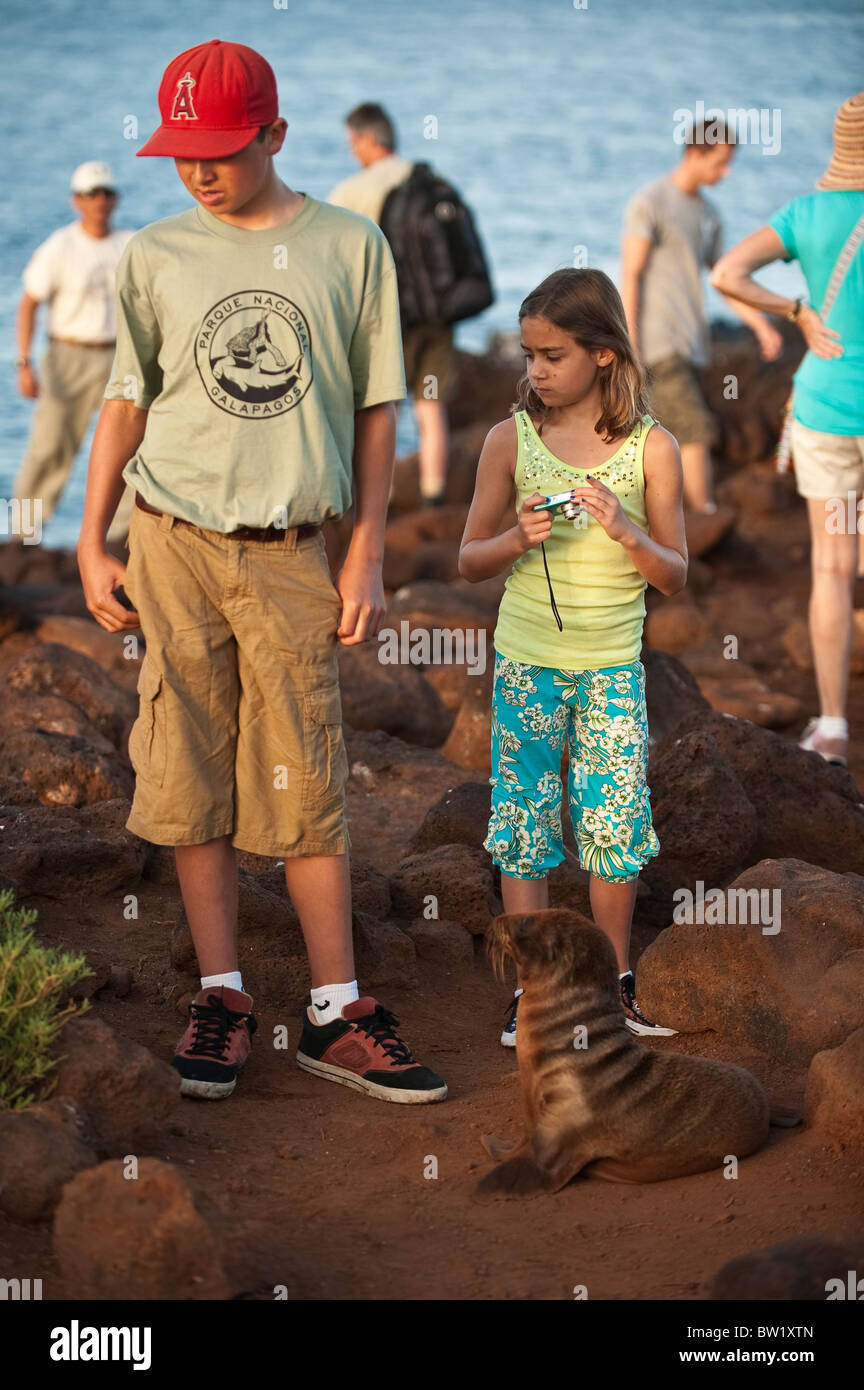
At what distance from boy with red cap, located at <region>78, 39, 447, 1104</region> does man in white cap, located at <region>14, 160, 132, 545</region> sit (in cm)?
568

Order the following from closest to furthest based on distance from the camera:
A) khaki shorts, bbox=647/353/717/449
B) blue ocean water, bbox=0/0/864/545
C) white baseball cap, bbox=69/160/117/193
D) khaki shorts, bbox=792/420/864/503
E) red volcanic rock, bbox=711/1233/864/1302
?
red volcanic rock, bbox=711/1233/864/1302 → khaki shorts, bbox=792/420/864/503 → white baseball cap, bbox=69/160/117/193 → khaki shorts, bbox=647/353/717/449 → blue ocean water, bbox=0/0/864/545

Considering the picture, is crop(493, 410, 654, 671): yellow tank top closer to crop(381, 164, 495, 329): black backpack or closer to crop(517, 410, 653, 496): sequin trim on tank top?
crop(517, 410, 653, 496): sequin trim on tank top

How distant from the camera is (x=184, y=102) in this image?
10.9ft

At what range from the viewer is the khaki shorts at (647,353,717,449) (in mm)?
9289

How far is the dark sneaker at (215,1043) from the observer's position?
11.7ft

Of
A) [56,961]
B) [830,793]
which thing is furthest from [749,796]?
[56,961]

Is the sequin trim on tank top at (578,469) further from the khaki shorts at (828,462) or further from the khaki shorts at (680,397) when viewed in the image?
the khaki shorts at (680,397)

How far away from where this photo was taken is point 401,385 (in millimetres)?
3615

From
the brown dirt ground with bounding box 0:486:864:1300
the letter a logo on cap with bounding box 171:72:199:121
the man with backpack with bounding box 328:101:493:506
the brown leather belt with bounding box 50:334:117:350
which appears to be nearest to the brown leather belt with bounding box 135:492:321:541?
the letter a logo on cap with bounding box 171:72:199:121

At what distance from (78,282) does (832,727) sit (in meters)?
5.45

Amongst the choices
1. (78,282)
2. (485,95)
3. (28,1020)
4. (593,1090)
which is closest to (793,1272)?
(593,1090)

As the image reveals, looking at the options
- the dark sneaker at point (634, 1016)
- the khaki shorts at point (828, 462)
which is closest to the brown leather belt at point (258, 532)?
the dark sneaker at point (634, 1016)

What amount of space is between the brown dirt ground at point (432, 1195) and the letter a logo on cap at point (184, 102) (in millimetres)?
2071

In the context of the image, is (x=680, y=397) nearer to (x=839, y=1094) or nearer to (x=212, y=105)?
(x=212, y=105)
